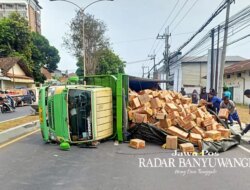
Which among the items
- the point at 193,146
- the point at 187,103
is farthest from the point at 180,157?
the point at 187,103

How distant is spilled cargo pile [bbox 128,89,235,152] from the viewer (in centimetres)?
877

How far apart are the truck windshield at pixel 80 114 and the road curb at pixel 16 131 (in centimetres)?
259

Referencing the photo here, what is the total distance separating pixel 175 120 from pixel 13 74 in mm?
35577

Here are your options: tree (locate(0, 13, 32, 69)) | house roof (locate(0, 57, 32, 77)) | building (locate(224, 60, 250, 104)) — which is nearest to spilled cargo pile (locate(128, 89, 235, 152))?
building (locate(224, 60, 250, 104))

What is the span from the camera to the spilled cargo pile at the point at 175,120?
8.77 metres

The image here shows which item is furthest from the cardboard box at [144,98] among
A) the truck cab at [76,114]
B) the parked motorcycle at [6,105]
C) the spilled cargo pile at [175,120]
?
the parked motorcycle at [6,105]

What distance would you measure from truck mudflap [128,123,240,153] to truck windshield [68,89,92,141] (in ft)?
5.26

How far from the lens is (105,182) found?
5.50 m

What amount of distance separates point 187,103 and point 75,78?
4455 millimetres

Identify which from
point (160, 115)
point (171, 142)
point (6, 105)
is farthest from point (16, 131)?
point (6, 105)

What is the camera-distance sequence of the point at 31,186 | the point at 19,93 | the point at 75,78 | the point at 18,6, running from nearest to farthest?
the point at 31,186 < the point at 75,78 < the point at 19,93 < the point at 18,6

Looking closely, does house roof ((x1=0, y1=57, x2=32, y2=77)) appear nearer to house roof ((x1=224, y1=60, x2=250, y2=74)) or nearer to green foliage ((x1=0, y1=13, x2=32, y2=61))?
green foliage ((x1=0, y1=13, x2=32, y2=61))

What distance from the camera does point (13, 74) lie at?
4084 cm

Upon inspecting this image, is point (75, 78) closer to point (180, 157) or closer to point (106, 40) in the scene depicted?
point (180, 157)
